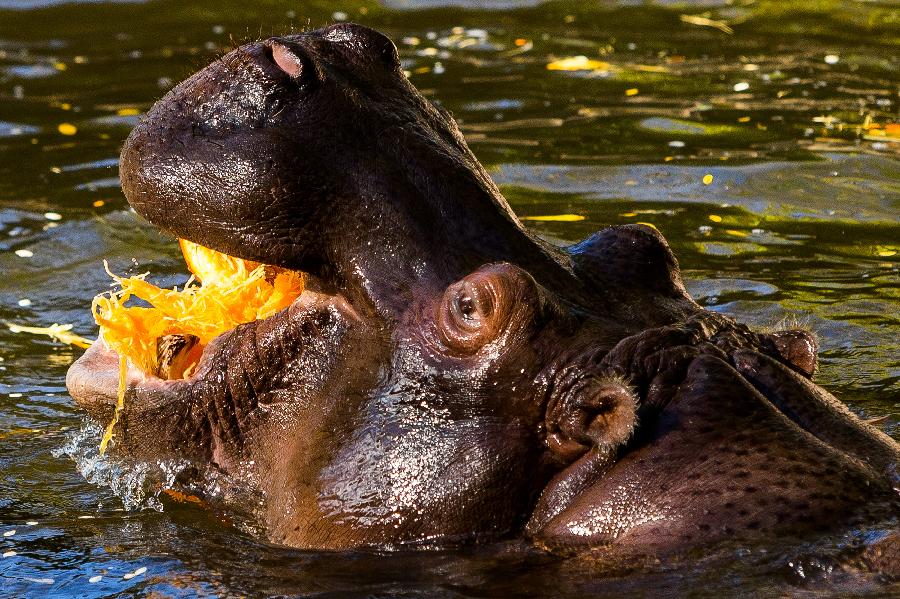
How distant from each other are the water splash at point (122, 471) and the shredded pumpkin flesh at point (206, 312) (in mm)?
164

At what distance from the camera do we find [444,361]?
4969mm

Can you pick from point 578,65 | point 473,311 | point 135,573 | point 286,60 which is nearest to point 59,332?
point 135,573

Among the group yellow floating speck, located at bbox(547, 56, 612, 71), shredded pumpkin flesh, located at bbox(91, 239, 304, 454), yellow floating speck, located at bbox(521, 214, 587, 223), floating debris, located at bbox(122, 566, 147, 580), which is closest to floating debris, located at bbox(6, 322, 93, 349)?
shredded pumpkin flesh, located at bbox(91, 239, 304, 454)

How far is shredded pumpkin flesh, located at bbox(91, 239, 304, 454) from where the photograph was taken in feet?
18.4

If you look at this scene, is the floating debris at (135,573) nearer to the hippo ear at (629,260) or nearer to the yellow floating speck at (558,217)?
the hippo ear at (629,260)

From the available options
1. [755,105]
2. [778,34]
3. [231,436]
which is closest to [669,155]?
[755,105]

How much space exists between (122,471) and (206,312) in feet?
2.33

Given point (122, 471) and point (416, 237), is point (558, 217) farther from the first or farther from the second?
point (416, 237)

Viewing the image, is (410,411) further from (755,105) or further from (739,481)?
(755,105)

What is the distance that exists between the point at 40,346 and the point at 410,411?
4.31 metres

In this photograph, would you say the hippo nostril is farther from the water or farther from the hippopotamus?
the water

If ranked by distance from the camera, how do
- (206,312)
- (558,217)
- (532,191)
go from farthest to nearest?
1. (532,191)
2. (558,217)
3. (206,312)

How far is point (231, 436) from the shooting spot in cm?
543

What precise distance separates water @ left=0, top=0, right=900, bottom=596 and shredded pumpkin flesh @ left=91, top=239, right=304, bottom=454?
0.42m
